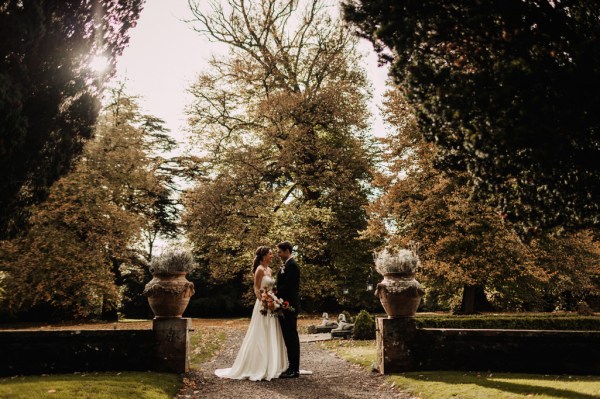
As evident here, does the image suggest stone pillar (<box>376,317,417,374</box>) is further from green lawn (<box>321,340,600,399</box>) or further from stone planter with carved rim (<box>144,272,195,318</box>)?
stone planter with carved rim (<box>144,272,195,318</box>)

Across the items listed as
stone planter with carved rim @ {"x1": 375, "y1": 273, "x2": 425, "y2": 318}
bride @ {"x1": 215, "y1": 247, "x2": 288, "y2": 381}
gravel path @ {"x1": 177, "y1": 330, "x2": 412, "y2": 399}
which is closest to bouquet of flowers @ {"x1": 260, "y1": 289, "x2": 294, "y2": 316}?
bride @ {"x1": 215, "y1": 247, "x2": 288, "y2": 381}

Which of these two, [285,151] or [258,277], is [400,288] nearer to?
[258,277]

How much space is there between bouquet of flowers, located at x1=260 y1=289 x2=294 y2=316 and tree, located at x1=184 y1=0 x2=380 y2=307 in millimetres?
14329

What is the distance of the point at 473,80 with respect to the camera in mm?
5566

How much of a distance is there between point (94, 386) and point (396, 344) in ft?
16.1

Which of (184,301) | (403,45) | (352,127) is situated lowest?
(184,301)

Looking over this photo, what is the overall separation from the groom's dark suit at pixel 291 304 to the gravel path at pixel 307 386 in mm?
407

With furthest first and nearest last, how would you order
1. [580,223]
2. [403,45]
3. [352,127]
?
[352,127]
[580,223]
[403,45]

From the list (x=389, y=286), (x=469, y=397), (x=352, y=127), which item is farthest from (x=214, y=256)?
(x=469, y=397)

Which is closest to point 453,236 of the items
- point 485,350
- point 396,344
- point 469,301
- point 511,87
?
point 469,301

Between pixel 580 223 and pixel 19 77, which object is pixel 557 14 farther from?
pixel 19 77

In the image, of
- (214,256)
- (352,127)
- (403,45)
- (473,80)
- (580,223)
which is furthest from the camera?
(352,127)

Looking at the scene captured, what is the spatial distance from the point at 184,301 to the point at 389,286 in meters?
3.67

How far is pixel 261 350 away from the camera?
320 inches
